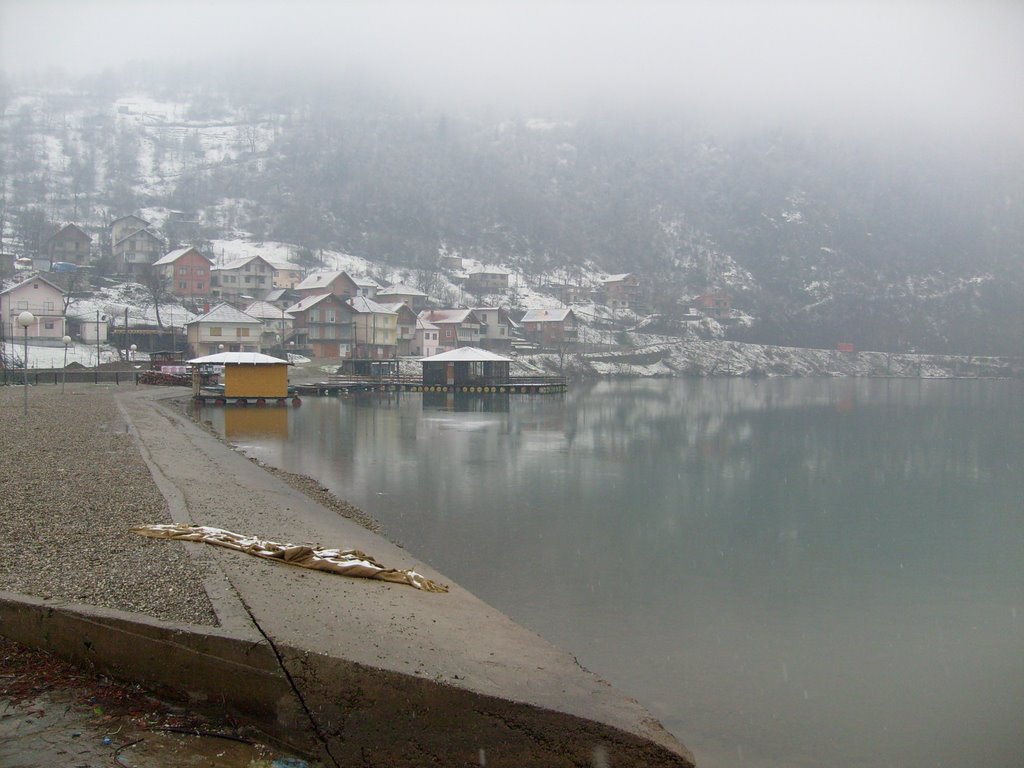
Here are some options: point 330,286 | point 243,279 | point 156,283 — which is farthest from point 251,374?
point 243,279

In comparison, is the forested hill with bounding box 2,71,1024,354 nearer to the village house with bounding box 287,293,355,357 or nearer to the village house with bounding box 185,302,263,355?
the village house with bounding box 287,293,355,357

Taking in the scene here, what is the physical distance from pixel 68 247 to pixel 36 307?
30.6 metres

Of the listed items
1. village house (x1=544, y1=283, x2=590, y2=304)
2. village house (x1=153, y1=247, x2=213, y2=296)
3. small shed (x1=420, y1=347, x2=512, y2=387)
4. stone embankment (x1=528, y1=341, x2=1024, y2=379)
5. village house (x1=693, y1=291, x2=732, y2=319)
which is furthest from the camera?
village house (x1=693, y1=291, x2=732, y2=319)

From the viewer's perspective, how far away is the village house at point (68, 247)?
92688 millimetres

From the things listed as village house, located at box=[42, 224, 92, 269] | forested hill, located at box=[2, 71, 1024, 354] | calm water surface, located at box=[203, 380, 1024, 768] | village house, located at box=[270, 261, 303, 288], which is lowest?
calm water surface, located at box=[203, 380, 1024, 768]

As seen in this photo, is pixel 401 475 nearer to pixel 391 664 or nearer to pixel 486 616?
pixel 486 616

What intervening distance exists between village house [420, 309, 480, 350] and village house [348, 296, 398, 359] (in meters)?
7.37

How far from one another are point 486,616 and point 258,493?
818cm

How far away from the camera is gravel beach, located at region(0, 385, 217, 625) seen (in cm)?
695

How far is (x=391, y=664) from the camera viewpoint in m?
6.24

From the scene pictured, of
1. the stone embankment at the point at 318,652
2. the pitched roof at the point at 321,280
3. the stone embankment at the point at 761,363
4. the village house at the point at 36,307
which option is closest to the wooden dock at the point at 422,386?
the village house at the point at 36,307

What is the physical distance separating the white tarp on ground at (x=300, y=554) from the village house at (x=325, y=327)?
242 ft

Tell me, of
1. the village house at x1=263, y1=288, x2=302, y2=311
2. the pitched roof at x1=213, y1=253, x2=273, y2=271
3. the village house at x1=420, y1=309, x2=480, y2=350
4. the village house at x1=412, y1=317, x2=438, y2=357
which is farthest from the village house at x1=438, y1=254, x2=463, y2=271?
the village house at x1=412, y1=317, x2=438, y2=357

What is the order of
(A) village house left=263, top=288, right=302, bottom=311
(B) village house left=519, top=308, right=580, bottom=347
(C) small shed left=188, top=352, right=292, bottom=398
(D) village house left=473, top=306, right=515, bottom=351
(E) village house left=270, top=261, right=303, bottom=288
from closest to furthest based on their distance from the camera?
1. (C) small shed left=188, top=352, right=292, bottom=398
2. (A) village house left=263, top=288, right=302, bottom=311
3. (D) village house left=473, top=306, right=515, bottom=351
4. (B) village house left=519, top=308, right=580, bottom=347
5. (E) village house left=270, top=261, right=303, bottom=288
